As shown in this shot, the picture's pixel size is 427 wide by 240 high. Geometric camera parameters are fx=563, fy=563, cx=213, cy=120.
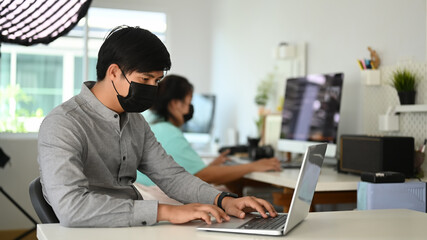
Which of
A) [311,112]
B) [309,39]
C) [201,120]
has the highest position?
[309,39]

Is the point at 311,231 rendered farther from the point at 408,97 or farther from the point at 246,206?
the point at 408,97

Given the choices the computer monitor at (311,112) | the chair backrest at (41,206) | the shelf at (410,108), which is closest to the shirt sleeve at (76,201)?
the chair backrest at (41,206)

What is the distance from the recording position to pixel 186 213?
Answer: 145cm

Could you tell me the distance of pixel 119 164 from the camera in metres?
1.74

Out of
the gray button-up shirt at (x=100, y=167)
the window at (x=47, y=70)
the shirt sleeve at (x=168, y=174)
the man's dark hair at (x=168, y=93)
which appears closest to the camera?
the gray button-up shirt at (x=100, y=167)

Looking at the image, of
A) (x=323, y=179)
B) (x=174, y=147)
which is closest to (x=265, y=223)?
(x=323, y=179)

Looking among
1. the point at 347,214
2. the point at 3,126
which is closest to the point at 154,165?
the point at 347,214

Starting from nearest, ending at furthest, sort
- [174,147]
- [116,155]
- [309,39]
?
1. [116,155]
2. [174,147]
3. [309,39]

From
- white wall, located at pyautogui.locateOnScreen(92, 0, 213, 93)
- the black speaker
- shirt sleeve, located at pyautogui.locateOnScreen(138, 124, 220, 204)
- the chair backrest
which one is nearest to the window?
white wall, located at pyautogui.locateOnScreen(92, 0, 213, 93)

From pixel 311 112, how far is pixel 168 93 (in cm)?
88

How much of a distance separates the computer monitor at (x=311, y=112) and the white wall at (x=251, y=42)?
255mm

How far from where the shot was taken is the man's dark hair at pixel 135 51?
63.8 inches

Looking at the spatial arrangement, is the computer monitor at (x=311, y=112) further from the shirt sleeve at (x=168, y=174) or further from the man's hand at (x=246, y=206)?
the man's hand at (x=246, y=206)

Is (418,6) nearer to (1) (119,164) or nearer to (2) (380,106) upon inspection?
(2) (380,106)
